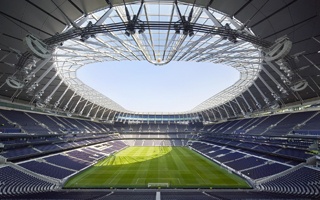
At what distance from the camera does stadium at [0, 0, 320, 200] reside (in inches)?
579

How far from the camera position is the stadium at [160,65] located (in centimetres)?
1470

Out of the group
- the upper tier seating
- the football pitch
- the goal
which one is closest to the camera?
the goal

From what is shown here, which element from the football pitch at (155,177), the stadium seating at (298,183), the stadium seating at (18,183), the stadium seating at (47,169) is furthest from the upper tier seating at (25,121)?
the stadium seating at (298,183)

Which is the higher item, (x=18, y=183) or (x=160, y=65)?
(x=160, y=65)

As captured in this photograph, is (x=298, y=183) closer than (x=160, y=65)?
Yes

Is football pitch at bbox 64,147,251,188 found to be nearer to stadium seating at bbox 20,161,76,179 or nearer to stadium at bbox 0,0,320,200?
stadium at bbox 0,0,320,200

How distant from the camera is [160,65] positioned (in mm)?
36406

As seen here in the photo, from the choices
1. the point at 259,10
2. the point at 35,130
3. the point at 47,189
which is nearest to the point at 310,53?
the point at 259,10

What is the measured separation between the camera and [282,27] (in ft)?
55.1

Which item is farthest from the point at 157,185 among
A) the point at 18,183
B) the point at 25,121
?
the point at 25,121

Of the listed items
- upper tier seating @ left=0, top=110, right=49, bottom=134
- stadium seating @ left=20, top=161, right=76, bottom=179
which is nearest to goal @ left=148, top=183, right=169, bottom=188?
stadium seating @ left=20, top=161, right=76, bottom=179

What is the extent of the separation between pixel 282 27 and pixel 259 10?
3.10m

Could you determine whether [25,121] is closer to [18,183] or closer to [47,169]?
[47,169]

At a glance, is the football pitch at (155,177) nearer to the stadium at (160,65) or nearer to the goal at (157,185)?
the goal at (157,185)
